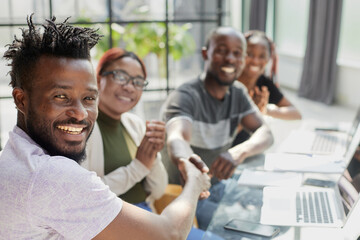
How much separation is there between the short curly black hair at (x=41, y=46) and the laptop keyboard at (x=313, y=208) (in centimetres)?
79

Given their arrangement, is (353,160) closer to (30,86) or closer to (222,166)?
(222,166)

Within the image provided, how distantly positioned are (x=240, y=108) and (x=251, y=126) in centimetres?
10

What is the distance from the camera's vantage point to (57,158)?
1.01m

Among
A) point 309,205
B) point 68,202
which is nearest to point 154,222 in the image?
point 68,202

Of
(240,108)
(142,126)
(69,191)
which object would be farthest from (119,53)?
(69,191)

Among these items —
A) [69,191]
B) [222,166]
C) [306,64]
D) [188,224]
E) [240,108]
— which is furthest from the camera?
A: [306,64]

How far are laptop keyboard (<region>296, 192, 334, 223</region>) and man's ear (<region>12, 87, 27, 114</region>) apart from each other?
2.69ft

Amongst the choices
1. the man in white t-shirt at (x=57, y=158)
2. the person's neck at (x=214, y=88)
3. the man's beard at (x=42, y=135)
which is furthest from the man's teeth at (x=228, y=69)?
the man's beard at (x=42, y=135)

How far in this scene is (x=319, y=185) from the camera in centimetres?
177

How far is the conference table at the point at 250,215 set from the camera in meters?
1.30

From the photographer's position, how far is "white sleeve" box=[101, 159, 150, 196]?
69.3 inches

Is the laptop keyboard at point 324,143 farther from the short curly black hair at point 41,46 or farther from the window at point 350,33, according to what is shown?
the window at point 350,33

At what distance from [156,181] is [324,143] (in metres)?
0.88

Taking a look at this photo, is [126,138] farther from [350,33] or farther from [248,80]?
[350,33]
